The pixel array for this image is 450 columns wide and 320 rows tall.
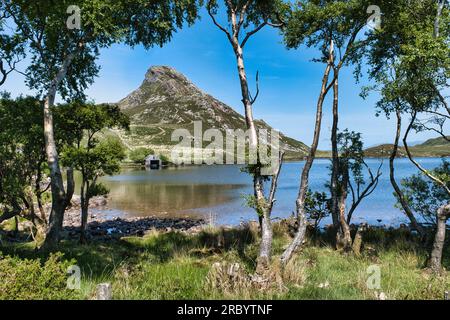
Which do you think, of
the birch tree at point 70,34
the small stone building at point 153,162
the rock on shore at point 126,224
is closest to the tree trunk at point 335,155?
the birch tree at point 70,34

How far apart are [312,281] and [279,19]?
10.6 m

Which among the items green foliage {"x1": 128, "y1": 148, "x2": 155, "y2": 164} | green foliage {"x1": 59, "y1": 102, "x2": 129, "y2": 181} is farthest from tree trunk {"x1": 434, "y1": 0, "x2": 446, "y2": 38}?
green foliage {"x1": 128, "y1": 148, "x2": 155, "y2": 164}

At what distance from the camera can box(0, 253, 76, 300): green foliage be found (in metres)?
6.31

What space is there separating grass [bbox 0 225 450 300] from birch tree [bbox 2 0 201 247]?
4.32 meters

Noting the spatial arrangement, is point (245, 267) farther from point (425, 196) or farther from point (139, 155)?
point (139, 155)

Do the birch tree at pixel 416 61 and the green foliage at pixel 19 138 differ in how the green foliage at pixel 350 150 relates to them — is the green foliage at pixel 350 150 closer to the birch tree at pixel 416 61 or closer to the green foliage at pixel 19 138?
the birch tree at pixel 416 61

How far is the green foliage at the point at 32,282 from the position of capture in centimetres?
631

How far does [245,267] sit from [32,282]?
7.33 metres

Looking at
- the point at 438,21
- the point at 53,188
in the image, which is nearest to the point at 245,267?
the point at 53,188

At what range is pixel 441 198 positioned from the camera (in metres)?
17.1

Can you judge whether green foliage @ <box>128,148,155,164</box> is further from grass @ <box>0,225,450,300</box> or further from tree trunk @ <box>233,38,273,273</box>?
tree trunk @ <box>233,38,273,273</box>

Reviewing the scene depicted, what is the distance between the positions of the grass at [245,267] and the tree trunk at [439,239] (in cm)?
43
